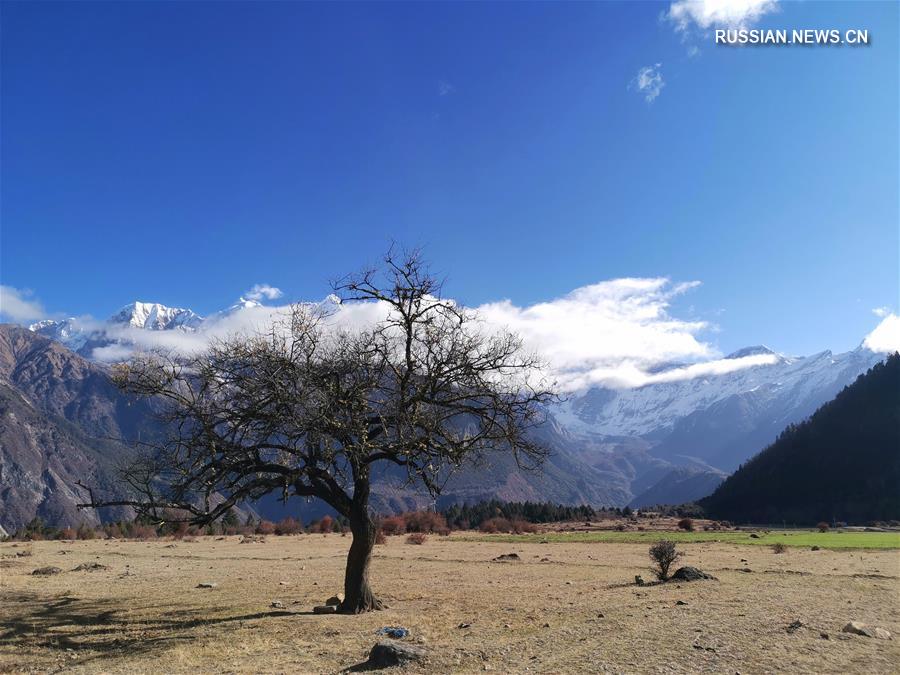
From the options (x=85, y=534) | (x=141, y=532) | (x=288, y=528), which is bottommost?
(x=288, y=528)

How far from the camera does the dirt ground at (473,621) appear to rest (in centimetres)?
1048

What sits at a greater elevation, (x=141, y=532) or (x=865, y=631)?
(x=865, y=631)

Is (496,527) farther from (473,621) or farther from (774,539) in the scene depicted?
(473,621)

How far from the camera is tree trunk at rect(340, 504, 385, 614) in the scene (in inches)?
623

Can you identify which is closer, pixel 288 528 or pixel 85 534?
pixel 85 534

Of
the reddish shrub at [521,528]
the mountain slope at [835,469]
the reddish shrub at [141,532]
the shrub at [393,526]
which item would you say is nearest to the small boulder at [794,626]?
the shrub at [393,526]

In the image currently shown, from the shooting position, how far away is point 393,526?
74.1 m

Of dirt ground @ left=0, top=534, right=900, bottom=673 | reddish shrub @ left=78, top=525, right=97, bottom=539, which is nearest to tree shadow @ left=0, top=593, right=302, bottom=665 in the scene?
dirt ground @ left=0, top=534, right=900, bottom=673

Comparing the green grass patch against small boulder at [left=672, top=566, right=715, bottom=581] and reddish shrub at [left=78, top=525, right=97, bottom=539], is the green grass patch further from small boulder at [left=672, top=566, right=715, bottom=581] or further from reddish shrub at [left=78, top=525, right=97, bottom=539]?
reddish shrub at [left=78, top=525, right=97, bottom=539]

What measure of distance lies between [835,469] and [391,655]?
17636 centimetres

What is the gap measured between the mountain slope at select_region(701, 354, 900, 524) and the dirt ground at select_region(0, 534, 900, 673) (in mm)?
135635

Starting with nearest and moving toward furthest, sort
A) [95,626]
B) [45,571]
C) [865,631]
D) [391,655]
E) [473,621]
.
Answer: [391,655]
[865,631]
[473,621]
[95,626]
[45,571]

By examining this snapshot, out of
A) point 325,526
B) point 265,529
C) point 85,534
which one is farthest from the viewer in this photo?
point 325,526

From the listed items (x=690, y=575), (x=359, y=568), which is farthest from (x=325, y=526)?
(x=359, y=568)
